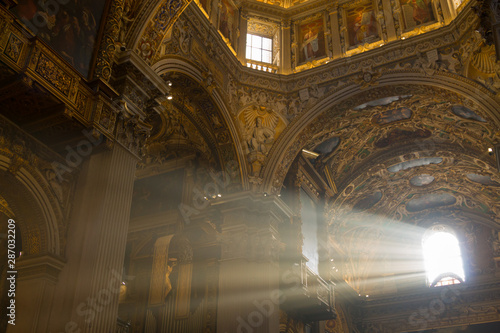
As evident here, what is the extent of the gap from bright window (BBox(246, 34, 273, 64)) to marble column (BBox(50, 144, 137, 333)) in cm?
762

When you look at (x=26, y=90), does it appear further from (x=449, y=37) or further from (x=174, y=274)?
(x=449, y=37)

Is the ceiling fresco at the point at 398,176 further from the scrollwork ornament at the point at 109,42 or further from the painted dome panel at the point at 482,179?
the scrollwork ornament at the point at 109,42

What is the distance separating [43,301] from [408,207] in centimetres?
1686

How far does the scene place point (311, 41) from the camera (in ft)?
48.6

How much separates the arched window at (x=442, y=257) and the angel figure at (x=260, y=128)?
10.9 m

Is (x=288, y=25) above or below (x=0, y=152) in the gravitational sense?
above

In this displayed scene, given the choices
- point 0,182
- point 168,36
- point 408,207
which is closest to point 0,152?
point 0,182

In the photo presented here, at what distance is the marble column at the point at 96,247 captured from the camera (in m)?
6.68

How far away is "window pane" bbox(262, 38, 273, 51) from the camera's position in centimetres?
1507

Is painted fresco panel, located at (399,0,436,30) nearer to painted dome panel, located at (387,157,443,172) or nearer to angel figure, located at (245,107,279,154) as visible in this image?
angel figure, located at (245,107,279,154)

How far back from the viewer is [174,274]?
13453 millimetres

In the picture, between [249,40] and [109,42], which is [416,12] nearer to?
[249,40]

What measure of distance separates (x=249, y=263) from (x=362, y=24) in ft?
24.6

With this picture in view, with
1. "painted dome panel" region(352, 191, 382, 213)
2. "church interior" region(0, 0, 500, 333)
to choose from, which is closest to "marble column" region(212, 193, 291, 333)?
"church interior" region(0, 0, 500, 333)
